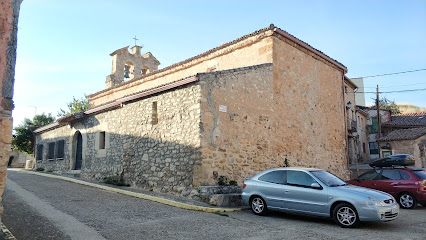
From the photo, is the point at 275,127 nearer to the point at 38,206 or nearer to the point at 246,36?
the point at 246,36

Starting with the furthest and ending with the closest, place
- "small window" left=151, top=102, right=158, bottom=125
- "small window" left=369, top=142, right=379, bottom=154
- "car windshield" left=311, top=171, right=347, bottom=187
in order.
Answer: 1. "small window" left=369, top=142, right=379, bottom=154
2. "small window" left=151, top=102, right=158, bottom=125
3. "car windshield" left=311, top=171, right=347, bottom=187

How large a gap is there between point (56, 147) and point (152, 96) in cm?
941

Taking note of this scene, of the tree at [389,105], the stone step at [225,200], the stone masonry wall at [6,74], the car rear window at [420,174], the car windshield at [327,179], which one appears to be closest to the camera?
the stone masonry wall at [6,74]

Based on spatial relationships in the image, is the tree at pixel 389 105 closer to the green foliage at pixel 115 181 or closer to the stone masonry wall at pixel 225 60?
the stone masonry wall at pixel 225 60

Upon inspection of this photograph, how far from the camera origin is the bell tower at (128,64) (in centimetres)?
2050

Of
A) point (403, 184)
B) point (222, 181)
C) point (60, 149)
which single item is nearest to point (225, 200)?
point (222, 181)

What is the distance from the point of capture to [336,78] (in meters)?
16.9

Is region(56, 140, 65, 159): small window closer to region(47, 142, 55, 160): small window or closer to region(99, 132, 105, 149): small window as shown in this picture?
region(47, 142, 55, 160): small window

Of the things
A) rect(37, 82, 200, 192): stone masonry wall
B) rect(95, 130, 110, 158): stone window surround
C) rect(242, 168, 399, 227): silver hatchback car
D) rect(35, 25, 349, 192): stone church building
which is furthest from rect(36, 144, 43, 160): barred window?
rect(242, 168, 399, 227): silver hatchback car

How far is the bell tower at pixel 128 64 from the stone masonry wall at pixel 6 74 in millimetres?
16491

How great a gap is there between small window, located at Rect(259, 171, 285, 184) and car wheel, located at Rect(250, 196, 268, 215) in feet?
1.69

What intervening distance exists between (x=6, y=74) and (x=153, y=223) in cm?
386

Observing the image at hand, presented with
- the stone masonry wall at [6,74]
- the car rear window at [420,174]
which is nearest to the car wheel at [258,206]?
the car rear window at [420,174]

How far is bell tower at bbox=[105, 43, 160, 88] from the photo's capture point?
67.3 feet
